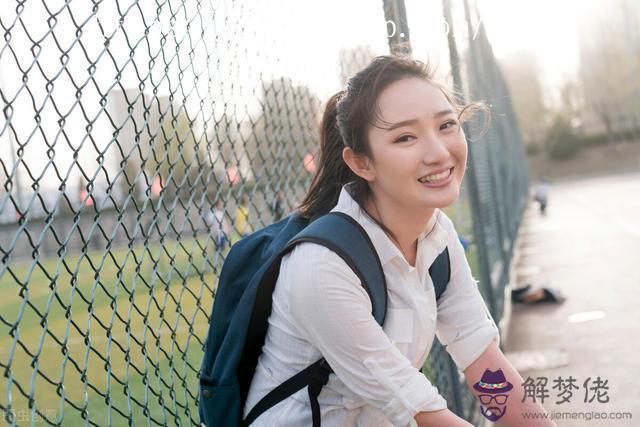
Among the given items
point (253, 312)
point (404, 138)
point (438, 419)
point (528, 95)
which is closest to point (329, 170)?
point (404, 138)

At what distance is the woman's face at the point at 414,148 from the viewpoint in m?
1.98

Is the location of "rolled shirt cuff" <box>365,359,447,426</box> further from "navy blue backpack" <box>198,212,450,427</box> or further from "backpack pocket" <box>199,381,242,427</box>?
"backpack pocket" <box>199,381,242,427</box>

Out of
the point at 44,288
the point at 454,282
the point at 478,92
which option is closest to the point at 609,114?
the point at 44,288

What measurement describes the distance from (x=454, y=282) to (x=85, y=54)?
1217 mm

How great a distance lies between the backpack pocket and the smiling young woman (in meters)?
0.04

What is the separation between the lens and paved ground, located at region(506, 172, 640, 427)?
4.31 m

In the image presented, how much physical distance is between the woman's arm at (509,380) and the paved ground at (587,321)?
1674 mm

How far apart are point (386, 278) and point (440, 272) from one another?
0.30 m

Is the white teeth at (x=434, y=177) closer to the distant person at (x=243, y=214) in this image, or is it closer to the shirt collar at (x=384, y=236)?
the shirt collar at (x=384, y=236)

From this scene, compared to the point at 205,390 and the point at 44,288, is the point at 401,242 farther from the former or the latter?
the point at 44,288

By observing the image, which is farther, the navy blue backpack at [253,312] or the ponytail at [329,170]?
the ponytail at [329,170]

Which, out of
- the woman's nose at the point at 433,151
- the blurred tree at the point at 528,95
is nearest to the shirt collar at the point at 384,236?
the woman's nose at the point at 433,151

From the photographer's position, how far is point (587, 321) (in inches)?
243

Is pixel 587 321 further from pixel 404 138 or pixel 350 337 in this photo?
pixel 350 337
